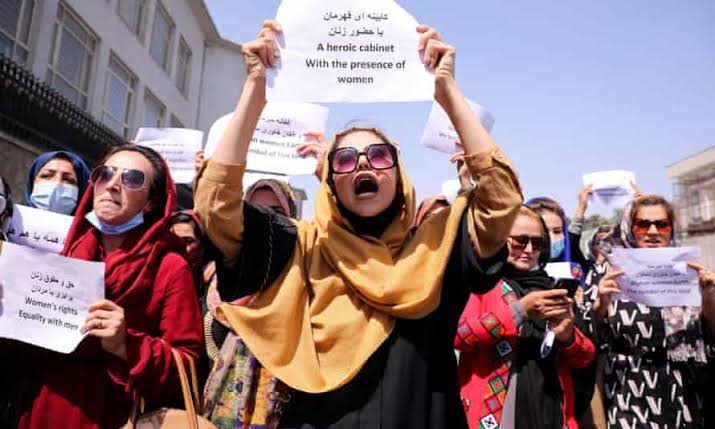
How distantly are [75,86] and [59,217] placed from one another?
12.3m

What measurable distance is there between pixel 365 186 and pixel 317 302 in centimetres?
42

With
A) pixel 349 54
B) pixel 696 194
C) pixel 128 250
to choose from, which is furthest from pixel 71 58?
Result: pixel 696 194

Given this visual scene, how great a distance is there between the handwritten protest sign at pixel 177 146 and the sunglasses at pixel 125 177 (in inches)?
85.1

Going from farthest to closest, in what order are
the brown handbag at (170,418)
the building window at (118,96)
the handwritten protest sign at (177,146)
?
the building window at (118,96), the handwritten protest sign at (177,146), the brown handbag at (170,418)

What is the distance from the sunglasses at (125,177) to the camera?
200 centimetres

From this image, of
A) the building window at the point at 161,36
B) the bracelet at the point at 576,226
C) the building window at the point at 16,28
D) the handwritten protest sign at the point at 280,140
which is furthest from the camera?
the building window at the point at 161,36

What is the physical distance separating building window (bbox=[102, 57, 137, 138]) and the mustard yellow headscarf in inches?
573

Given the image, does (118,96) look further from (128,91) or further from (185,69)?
(185,69)

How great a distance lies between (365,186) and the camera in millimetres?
1736

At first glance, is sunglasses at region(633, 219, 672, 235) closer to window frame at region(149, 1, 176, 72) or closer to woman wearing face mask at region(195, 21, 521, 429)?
woman wearing face mask at region(195, 21, 521, 429)

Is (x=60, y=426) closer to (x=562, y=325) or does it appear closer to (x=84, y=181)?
(x=84, y=181)

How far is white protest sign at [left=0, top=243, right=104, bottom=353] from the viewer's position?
172cm

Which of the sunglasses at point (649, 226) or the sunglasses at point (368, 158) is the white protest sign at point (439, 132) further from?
the sunglasses at point (368, 158)

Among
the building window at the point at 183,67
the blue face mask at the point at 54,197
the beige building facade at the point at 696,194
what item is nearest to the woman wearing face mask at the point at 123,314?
the blue face mask at the point at 54,197
